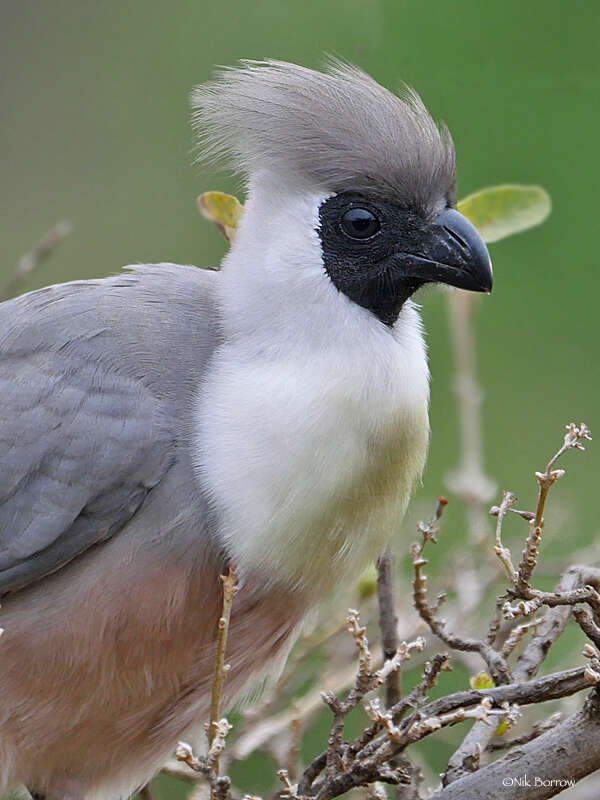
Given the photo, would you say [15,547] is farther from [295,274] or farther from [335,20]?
[335,20]

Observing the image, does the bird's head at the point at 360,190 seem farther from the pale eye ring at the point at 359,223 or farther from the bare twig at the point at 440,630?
the bare twig at the point at 440,630

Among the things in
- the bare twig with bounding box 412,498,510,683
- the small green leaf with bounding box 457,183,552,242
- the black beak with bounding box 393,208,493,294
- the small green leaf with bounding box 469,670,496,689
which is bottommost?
the small green leaf with bounding box 469,670,496,689

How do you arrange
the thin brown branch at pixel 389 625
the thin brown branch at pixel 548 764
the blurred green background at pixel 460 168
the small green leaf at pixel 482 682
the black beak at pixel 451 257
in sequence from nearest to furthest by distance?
the thin brown branch at pixel 548 764 → the small green leaf at pixel 482 682 → the thin brown branch at pixel 389 625 → the black beak at pixel 451 257 → the blurred green background at pixel 460 168

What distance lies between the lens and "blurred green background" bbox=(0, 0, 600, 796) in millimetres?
3619

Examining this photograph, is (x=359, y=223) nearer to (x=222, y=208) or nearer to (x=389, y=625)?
(x=222, y=208)

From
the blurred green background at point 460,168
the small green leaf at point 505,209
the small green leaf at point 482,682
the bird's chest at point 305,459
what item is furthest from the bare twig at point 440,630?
the blurred green background at point 460,168

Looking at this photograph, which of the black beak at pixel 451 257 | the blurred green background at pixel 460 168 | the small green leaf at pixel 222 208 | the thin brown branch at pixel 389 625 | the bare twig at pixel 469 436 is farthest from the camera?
the blurred green background at pixel 460 168

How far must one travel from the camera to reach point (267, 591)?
1828mm

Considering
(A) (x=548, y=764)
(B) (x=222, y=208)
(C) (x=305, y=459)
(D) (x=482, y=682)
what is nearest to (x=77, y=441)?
(C) (x=305, y=459)

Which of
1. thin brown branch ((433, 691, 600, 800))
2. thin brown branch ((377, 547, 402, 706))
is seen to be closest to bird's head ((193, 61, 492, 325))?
thin brown branch ((377, 547, 402, 706))

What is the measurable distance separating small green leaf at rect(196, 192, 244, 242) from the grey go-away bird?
53mm

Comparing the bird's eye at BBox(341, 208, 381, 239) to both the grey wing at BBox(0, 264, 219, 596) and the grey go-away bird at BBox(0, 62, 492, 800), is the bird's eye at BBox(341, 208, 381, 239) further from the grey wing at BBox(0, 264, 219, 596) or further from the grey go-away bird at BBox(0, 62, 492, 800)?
the grey wing at BBox(0, 264, 219, 596)

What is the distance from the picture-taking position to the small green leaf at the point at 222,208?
196 centimetres

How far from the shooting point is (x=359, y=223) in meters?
1.88
